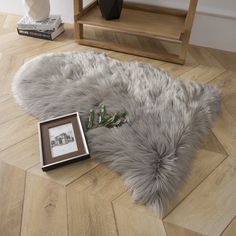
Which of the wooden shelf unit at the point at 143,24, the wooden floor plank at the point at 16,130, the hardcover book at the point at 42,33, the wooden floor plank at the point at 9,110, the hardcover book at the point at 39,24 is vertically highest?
the wooden shelf unit at the point at 143,24

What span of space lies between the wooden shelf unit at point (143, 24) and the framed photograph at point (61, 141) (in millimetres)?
661

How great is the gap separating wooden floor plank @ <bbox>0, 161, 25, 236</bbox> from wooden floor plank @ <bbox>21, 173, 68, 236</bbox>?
18 mm

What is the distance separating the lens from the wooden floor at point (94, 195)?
34.8 inches

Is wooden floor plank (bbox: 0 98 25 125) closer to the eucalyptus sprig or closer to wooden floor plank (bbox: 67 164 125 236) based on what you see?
the eucalyptus sprig

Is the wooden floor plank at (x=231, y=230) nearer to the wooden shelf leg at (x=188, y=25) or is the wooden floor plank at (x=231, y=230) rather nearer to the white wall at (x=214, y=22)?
the wooden shelf leg at (x=188, y=25)

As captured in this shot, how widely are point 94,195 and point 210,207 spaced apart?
384 mm

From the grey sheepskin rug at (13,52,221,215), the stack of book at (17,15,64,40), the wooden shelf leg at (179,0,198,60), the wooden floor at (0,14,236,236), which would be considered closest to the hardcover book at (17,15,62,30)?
the stack of book at (17,15,64,40)

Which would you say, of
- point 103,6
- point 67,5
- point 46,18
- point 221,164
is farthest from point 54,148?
point 67,5

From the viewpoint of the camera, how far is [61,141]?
110 centimetres

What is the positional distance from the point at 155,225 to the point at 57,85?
0.79 metres

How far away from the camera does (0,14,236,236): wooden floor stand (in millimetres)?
883

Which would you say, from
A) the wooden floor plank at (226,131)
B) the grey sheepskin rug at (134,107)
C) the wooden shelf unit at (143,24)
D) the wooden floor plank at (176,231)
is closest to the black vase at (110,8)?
the wooden shelf unit at (143,24)

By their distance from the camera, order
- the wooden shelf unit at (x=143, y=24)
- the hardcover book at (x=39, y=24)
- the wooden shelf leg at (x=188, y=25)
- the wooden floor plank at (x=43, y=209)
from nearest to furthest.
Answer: the wooden floor plank at (x=43, y=209)
the wooden shelf leg at (x=188, y=25)
the wooden shelf unit at (x=143, y=24)
the hardcover book at (x=39, y=24)

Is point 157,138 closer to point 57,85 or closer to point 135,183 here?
point 135,183
